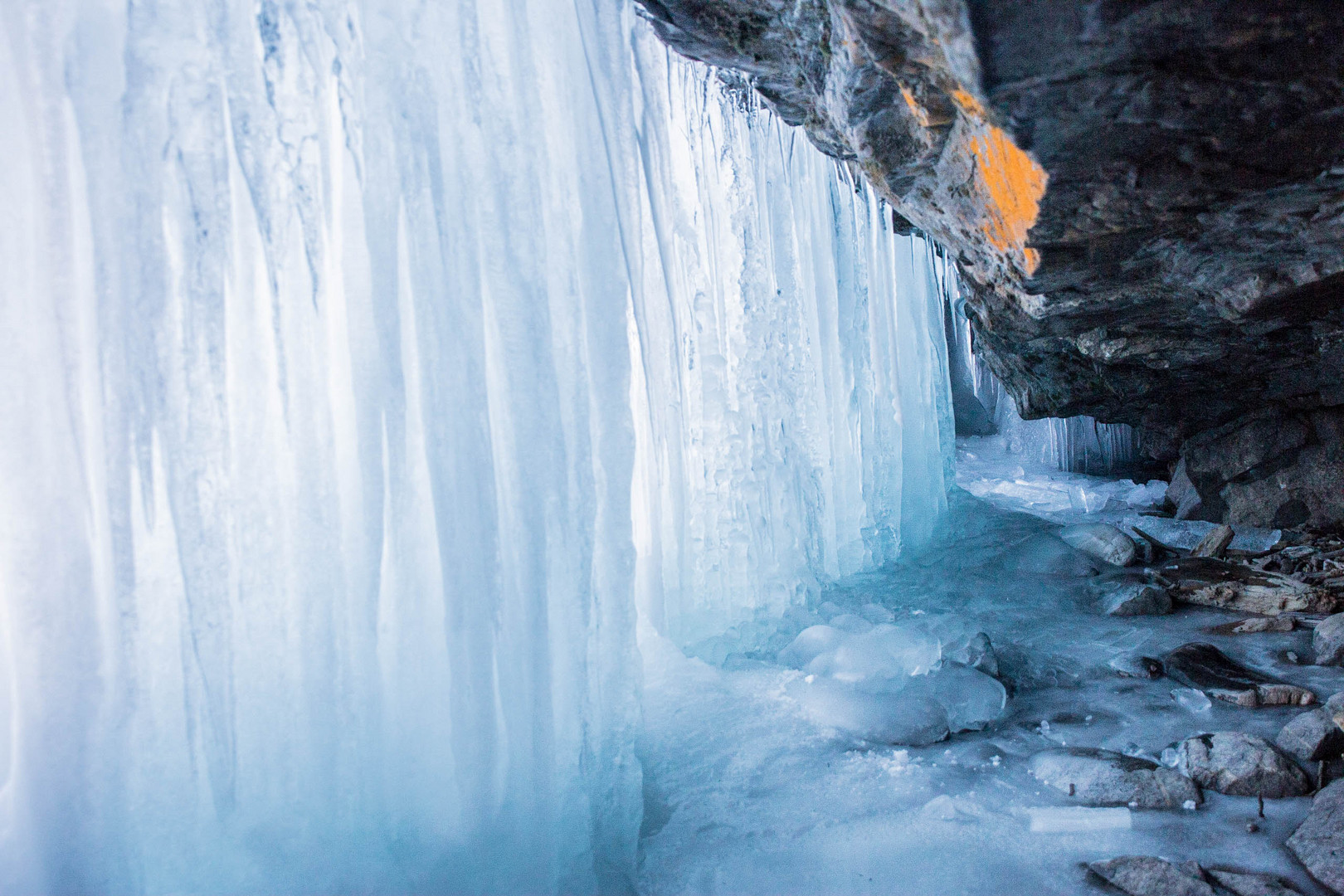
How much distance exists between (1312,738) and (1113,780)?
63cm

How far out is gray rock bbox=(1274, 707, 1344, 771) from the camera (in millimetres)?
2316

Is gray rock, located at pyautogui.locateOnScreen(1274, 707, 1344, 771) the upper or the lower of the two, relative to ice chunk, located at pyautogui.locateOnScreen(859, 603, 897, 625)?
upper

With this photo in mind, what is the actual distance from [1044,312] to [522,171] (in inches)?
100

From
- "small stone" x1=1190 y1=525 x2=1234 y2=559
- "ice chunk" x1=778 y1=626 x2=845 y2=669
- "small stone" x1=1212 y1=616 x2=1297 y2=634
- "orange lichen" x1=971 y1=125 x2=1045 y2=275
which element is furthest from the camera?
"small stone" x1=1190 y1=525 x2=1234 y2=559

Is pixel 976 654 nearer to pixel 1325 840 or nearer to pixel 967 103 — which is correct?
pixel 1325 840

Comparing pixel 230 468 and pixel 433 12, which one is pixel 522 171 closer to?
pixel 433 12

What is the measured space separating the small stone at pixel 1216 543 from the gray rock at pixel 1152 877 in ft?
13.0

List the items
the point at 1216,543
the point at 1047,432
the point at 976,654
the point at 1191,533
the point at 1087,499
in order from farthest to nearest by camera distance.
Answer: the point at 1047,432 < the point at 1087,499 < the point at 1191,533 < the point at 1216,543 < the point at 976,654

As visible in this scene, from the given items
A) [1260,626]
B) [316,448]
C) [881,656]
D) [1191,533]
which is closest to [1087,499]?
[1191,533]

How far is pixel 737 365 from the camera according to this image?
165 inches

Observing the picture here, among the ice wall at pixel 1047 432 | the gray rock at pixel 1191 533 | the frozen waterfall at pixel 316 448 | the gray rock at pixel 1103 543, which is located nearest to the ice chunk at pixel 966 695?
the frozen waterfall at pixel 316 448

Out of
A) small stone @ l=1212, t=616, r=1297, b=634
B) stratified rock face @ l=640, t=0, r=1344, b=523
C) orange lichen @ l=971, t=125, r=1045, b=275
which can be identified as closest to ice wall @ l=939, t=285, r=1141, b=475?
stratified rock face @ l=640, t=0, r=1344, b=523

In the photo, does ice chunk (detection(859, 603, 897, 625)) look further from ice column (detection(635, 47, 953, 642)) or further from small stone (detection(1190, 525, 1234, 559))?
small stone (detection(1190, 525, 1234, 559))

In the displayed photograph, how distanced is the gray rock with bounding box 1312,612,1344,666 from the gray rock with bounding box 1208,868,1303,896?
1853mm
